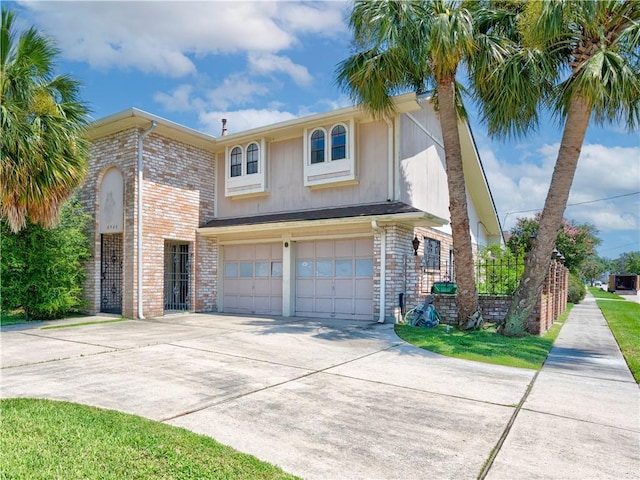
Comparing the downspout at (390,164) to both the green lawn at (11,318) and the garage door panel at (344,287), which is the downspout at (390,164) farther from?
the green lawn at (11,318)

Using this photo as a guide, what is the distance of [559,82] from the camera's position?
9.76 meters

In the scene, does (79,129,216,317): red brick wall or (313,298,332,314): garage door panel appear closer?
(79,129,216,317): red brick wall

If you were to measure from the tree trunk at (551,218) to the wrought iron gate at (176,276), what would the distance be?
34.9ft

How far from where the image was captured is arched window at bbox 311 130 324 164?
13.6 meters

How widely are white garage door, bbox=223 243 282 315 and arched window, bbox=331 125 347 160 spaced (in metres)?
3.58

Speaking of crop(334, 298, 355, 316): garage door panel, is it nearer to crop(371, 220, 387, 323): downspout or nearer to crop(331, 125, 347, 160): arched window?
crop(371, 220, 387, 323): downspout

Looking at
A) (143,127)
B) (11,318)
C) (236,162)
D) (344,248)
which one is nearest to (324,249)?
(344,248)

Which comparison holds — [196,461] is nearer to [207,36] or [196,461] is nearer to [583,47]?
[207,36]

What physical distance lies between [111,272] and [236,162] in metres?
5.85

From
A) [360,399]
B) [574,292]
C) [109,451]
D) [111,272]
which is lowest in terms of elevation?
[574,292]

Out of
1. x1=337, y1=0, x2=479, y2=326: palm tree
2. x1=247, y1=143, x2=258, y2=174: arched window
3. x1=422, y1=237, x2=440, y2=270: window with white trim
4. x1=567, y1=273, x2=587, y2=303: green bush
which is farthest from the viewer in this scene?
x1=567, y1=273, x2=587, y2=303: green bush

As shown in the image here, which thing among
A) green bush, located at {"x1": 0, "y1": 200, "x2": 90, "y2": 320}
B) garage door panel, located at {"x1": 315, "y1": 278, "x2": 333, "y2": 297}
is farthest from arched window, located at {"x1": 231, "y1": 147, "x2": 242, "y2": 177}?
green bush, located at {"x1": 0, "y1": 200, "x2": 90, "y2": 320}

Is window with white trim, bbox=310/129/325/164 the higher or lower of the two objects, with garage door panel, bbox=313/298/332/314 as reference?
higher

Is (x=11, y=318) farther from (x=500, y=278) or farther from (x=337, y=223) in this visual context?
(x=500, y=278)
